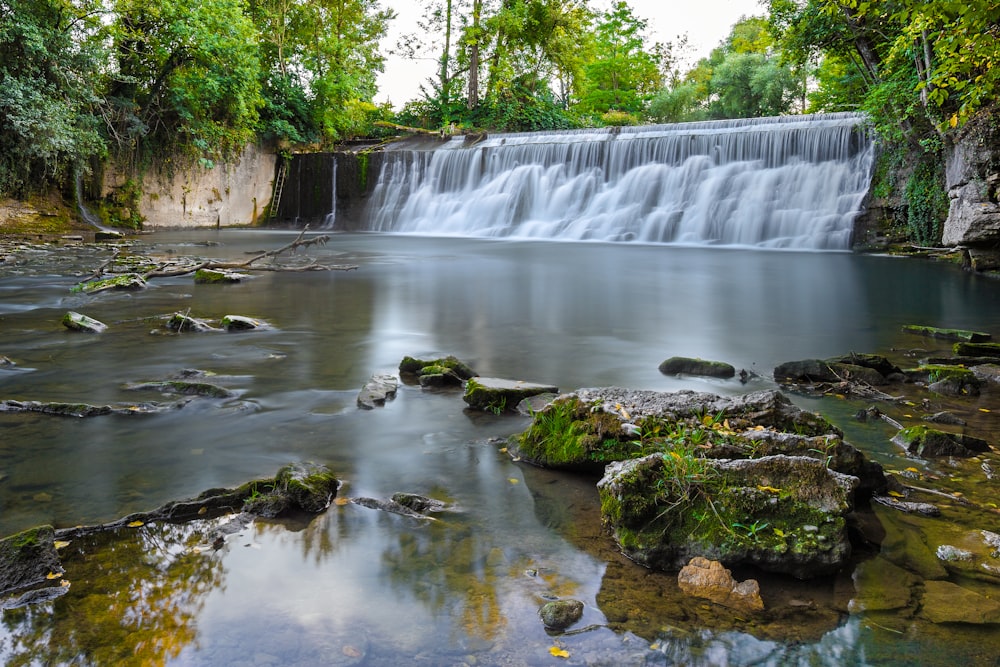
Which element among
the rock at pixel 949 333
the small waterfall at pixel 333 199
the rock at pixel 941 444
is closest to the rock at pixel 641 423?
the rock at pixel 941 444

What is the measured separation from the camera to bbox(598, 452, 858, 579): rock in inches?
85.4

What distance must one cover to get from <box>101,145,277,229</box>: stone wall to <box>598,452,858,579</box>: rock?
22.4 meters

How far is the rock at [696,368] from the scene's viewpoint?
4.82 meters

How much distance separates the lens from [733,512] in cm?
230

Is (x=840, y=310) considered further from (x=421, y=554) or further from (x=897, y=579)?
(x=421, y=554)

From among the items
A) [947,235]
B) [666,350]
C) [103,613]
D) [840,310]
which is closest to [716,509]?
[103,613]

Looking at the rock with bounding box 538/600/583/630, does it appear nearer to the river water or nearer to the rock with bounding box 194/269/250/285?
the river water

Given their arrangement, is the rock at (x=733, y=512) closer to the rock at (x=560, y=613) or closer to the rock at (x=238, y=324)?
the rock at (x=560, y=613)

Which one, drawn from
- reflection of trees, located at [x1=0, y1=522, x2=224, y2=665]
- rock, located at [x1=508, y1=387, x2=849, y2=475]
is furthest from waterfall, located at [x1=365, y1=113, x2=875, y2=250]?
reflection of trees, located at [x1=0, y1=522, x2=224, y2=665]

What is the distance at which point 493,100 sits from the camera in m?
30.2

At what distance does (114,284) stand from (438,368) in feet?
20.0

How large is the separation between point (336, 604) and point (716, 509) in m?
1.26

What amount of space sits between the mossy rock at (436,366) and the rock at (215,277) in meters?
5.81

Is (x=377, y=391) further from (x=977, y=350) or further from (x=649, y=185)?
(x=649, y=185)
